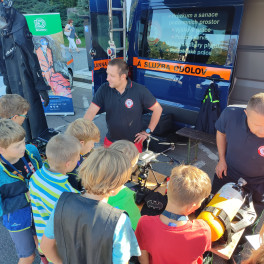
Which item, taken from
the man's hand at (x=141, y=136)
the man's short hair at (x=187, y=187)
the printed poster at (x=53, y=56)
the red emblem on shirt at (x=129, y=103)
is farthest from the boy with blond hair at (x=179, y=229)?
the printed poster at (x=53, y=56)

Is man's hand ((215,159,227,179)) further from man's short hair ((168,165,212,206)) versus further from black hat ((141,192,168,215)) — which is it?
man's short hair ((168,165,212,206))

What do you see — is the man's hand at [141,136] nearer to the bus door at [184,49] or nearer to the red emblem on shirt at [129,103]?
the red emblem on shirt at [129,103]

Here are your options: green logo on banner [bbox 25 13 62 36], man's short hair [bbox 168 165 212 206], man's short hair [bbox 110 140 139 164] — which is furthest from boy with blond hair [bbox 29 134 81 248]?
green logo on banner [bbox 25 13 62 36]

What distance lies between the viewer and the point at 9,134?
5.70 ft

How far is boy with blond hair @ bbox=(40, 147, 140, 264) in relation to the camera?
1.11 m

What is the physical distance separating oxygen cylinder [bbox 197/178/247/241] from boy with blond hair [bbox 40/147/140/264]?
1.66 ft

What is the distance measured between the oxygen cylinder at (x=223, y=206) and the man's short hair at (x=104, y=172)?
2.08 feet

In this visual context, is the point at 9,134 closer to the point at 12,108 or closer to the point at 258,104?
the point at 12,108

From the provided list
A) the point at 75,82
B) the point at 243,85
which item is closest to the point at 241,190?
the point at 243,85

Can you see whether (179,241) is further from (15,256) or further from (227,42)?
(227,42)

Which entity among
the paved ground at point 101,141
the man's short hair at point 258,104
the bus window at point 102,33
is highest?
the bus window at point 102,33

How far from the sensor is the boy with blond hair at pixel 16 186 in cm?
173

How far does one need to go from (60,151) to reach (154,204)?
73 centimetres

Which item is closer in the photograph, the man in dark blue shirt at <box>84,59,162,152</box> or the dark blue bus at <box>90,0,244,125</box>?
the man in dark blue shirt at <box>84,59,162,152</box>
